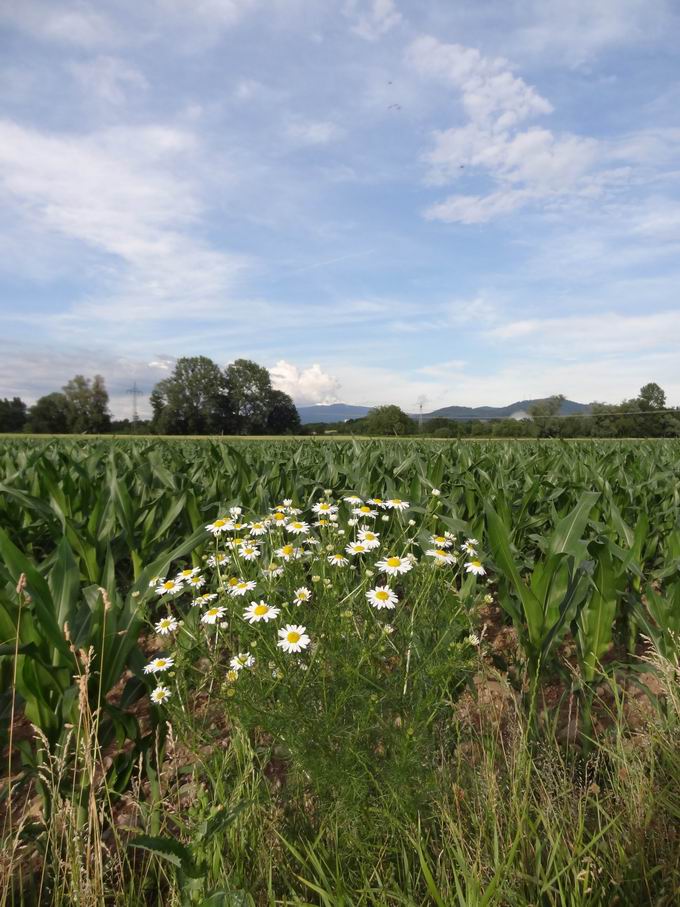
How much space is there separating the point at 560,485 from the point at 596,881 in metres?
3.57

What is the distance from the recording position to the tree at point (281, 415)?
80.6 meters

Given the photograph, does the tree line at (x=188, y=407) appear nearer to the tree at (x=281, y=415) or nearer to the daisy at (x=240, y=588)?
the tree at (x=281, y=415)

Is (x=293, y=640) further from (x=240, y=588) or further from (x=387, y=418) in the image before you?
(x=387, y=418)

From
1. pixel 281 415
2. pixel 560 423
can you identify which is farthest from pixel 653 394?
pixel 281 415

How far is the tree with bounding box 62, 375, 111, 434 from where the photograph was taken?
73.0m

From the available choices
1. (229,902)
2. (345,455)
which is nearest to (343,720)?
(229,902)

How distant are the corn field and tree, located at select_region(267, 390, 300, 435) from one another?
7465 centimetres

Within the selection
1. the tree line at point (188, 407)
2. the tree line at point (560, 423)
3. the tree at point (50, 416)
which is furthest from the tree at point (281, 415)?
the tree at point (50, 416)

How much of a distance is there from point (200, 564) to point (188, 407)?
7668cm

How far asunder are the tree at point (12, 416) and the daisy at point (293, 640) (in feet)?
285

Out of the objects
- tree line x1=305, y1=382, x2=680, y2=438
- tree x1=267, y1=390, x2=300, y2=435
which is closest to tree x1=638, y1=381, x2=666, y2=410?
tree line x1=305, y1=382, x2=680, y2=438

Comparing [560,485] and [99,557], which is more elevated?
[560,485]

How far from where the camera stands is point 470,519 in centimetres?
415

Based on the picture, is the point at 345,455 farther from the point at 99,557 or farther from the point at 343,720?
the point at 343,720
